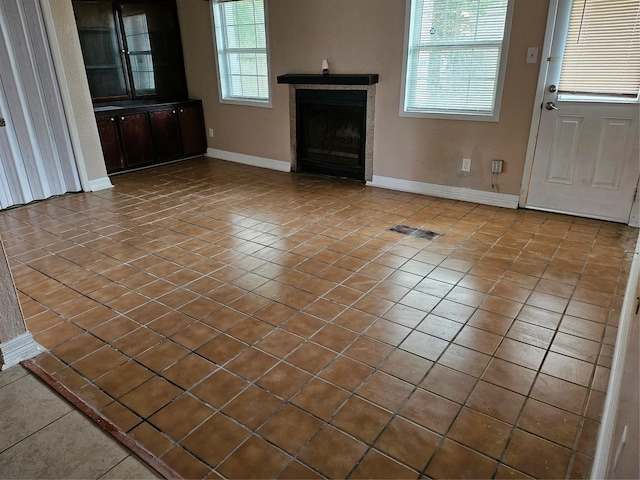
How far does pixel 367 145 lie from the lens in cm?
483

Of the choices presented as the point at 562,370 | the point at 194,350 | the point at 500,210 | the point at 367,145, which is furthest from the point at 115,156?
the point at 562,370

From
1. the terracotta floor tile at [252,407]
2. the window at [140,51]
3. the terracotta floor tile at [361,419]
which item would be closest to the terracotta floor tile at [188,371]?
the terracotta floor tile at [252,407]

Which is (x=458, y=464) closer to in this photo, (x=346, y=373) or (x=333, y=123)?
(x=346, y=373)

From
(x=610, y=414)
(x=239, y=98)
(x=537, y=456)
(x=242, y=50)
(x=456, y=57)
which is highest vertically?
(x=242, y=50)

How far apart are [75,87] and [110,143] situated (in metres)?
0.87

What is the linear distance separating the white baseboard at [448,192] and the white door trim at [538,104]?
143 mm

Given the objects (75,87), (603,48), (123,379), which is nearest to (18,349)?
(123,379)

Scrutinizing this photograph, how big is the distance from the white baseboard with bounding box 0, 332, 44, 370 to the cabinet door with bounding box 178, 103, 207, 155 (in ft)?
14.5

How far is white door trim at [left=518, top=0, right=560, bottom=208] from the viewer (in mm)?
3537

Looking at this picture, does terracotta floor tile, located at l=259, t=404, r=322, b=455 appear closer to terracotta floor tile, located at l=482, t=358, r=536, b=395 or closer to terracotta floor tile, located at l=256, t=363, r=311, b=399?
terracotta floor tile, located at l=256, t=363, r=311, b=399

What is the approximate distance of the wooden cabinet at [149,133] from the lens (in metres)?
5.24

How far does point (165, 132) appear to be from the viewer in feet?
19.1

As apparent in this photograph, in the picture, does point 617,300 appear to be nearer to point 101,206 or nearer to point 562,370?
point 562,370

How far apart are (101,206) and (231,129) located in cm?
228
